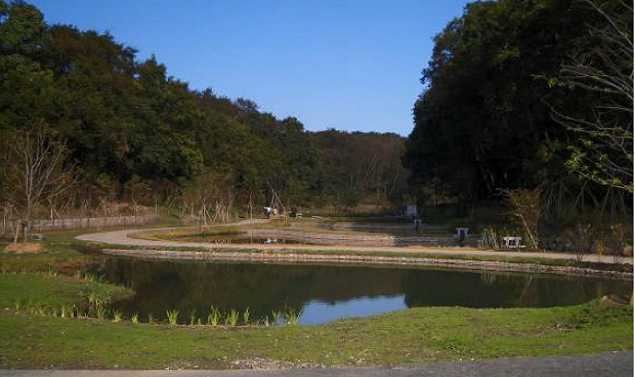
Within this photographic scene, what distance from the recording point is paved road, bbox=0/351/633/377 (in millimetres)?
6223

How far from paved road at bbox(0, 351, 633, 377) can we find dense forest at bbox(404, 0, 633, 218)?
12.2 m

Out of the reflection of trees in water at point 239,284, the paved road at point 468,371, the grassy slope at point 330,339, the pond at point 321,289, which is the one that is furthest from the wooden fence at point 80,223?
the paved road at point 468,371

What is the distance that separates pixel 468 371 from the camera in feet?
21.0

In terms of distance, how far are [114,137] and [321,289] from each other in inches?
1072

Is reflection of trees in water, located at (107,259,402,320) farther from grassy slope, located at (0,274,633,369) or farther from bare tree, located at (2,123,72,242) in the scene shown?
grassy slope, located at (0,274,633,369)

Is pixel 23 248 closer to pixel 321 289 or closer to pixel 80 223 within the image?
pixel 321 289

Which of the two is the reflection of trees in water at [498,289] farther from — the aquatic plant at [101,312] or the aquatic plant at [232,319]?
the aquatic plant at [101,312]

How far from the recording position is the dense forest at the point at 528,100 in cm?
2305

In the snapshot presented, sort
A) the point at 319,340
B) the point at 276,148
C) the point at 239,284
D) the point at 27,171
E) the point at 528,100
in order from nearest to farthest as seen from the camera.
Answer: the point at 319,340
the point at 239,284
the point at 27,171
the point at 528,100
the point at 276,148

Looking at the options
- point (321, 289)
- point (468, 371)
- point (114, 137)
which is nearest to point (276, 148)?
point (114, 137)


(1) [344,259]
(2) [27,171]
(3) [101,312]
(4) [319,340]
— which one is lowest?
(3) [101,312]

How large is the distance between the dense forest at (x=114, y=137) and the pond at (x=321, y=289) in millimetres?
7123

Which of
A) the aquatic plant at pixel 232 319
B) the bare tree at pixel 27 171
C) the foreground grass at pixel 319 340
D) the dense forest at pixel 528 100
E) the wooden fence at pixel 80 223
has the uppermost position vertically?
the dense forest at pixel 528 100

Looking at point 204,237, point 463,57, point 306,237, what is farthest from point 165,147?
point 463,57
